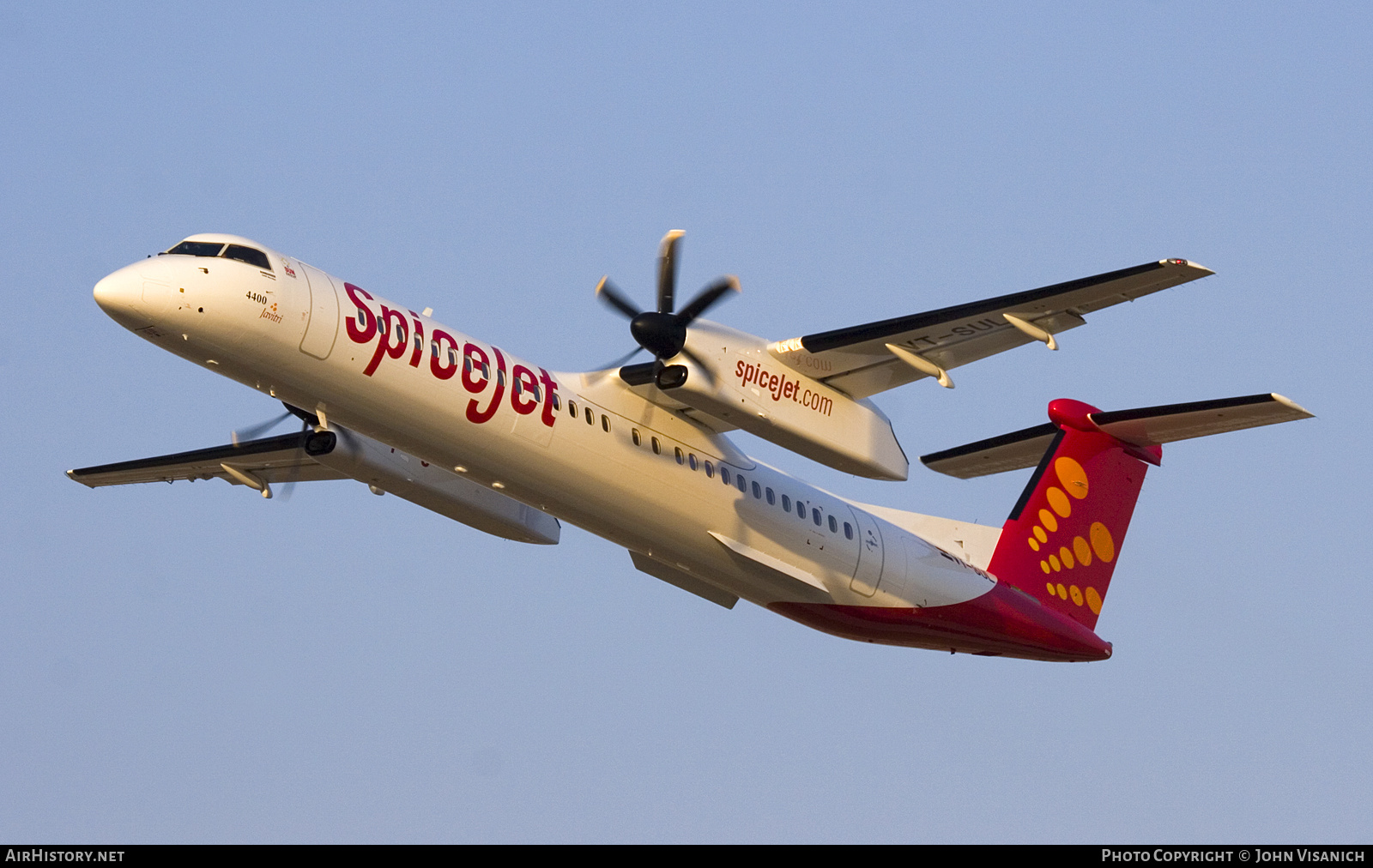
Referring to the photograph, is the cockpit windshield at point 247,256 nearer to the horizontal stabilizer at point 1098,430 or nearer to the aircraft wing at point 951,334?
the aircraft wing at point 951,334

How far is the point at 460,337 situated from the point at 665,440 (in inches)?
109

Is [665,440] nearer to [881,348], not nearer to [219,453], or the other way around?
[881,348]

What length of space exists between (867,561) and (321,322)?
24.6 ft

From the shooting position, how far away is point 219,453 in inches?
851

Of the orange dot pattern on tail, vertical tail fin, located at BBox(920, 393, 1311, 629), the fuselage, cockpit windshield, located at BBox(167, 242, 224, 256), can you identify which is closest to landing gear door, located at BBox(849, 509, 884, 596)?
the fuselage

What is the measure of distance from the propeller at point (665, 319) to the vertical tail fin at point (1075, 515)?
235 inches

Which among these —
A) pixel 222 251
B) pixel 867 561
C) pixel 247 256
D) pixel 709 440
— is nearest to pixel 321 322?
pixel 247 256

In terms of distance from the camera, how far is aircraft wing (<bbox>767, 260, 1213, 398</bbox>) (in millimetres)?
16766

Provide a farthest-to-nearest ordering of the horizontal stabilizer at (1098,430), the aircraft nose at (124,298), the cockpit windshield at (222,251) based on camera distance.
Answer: the horizontal stabilizer at (1098,430), the cockpit windshield at (222,251), the aircraft nose at (124,298)

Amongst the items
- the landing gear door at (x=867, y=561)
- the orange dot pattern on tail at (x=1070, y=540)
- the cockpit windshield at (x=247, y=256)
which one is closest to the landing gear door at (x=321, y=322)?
the cockpit windshield at (x=247, y=256)

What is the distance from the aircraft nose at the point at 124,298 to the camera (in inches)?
624

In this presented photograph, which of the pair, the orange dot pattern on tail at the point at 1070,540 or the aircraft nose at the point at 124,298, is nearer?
the aircraft nose at the point at 124,298
